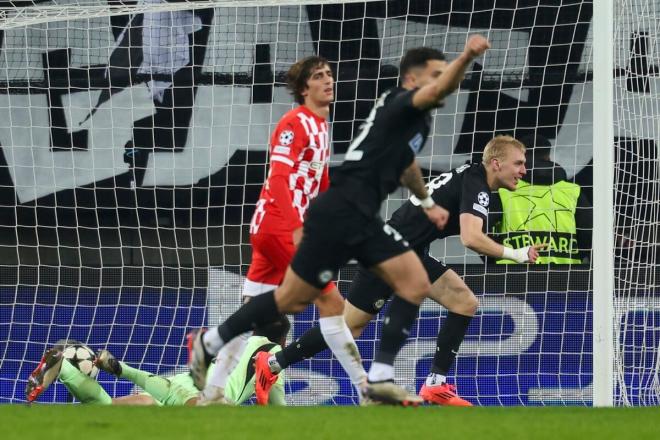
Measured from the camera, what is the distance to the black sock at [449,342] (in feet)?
26.7

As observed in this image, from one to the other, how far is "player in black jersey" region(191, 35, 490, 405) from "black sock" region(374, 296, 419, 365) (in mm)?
65

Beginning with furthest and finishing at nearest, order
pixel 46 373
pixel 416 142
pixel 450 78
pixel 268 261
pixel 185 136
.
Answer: pixel 185 136 → pixel 46 373 → pixel 268 261 → pixel 416 142 → pixel 450 78

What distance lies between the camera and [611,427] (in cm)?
554

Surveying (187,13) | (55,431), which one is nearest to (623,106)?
(187,13)

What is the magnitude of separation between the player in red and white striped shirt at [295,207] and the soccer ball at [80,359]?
57.9 inches

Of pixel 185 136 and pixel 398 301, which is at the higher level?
pixel 185 136

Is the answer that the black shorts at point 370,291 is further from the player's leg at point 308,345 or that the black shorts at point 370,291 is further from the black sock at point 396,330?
the black sock at point 396,330

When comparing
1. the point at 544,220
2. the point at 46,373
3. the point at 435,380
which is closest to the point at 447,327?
the point at 435,380

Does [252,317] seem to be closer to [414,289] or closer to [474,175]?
[414,289]

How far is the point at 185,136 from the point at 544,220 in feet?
10.5

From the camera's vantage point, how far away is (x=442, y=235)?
27.2 feet

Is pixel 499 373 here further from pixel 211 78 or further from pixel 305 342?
pixel 211 78

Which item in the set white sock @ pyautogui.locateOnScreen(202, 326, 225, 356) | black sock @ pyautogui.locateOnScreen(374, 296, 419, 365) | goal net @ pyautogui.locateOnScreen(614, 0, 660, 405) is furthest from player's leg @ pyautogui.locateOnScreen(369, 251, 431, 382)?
goal net @ pyautogui.locateOnScreen(614, 0, 660, 405)

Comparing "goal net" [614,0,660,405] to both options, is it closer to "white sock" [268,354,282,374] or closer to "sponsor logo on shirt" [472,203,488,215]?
"sponsor logo on shirt" [472,203,488,215]
